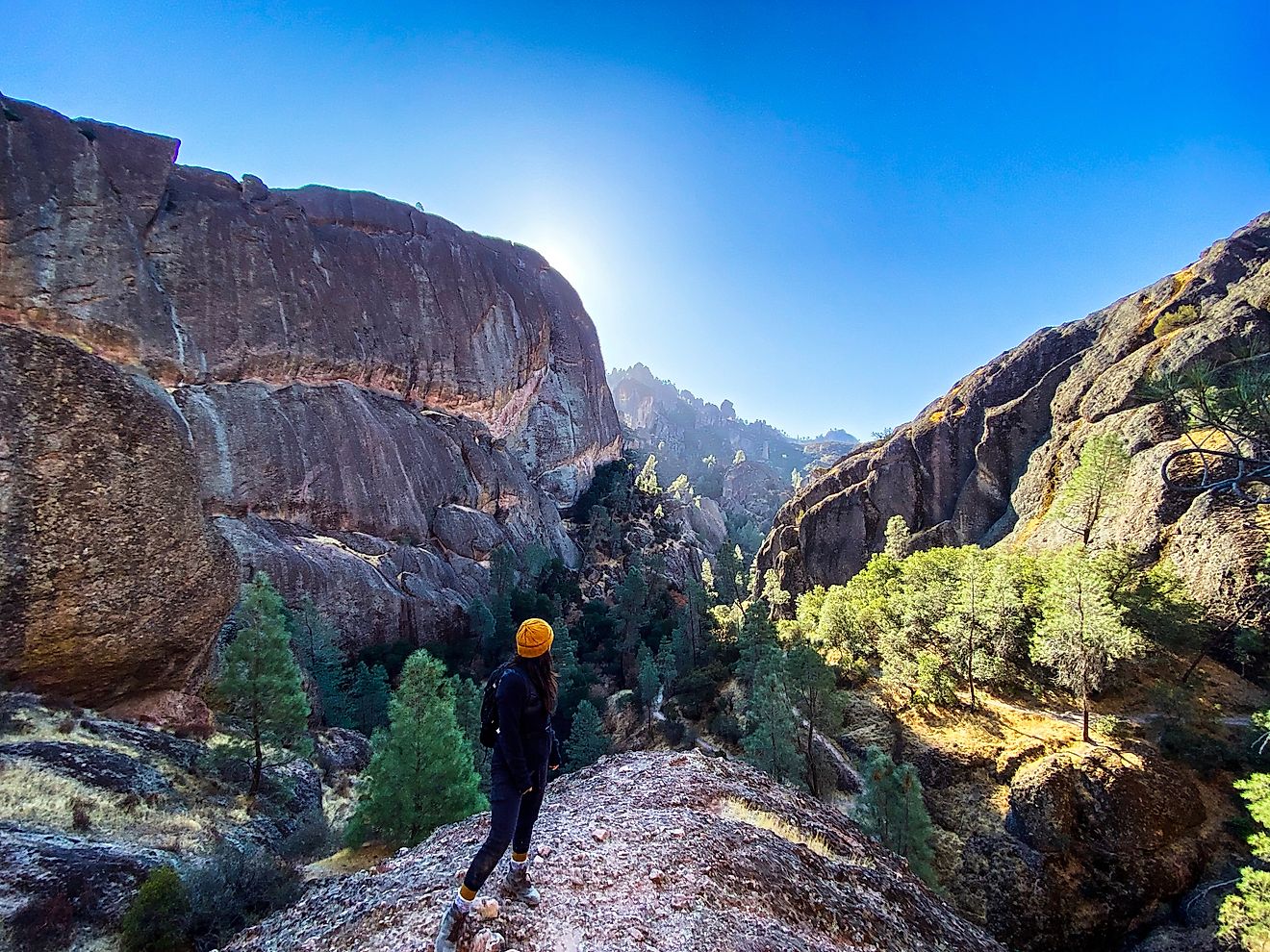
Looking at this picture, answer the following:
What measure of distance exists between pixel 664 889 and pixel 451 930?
256cm

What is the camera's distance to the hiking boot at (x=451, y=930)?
14.3 ft

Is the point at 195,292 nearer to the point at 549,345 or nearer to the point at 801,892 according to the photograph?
the point at 549,345

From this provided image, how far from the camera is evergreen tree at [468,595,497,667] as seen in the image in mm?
41844

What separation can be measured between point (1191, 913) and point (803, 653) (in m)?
13.6

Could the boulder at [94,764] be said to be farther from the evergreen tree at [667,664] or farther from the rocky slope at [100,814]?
the evergreen tree at [667,664]

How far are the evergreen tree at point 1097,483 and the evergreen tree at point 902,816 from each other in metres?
20.0

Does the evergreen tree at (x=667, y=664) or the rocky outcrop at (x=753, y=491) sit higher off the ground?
the rocky outcrop at (x=753, y=491)

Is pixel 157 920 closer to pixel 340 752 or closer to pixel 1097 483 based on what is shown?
pixel 340 752

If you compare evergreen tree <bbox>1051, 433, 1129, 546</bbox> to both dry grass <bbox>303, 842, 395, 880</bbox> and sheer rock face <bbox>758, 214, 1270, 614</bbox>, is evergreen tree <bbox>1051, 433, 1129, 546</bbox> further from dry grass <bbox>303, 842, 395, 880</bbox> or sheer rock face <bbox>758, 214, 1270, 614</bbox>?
dry grass <bbox>303, 842, 395, 880</bbox>

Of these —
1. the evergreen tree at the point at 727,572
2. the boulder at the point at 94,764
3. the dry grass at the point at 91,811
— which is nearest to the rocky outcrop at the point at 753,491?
the evergreen tree at the point at 727,572

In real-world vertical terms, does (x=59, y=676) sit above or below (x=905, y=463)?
below

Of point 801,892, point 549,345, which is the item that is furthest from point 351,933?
point 549,345

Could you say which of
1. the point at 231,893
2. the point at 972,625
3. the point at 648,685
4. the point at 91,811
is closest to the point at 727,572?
the point at 648,685

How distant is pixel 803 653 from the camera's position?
25.2m
